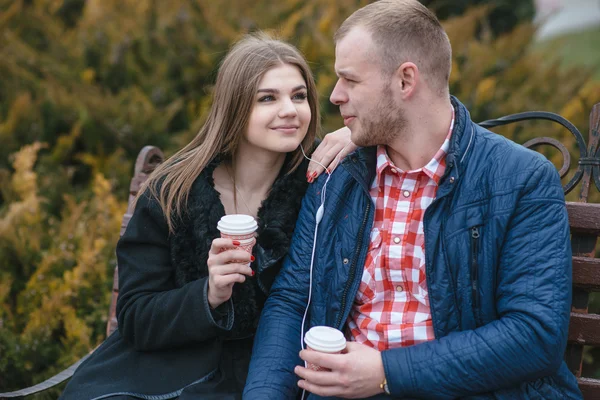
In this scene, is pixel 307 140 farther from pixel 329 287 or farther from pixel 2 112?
pixel 2 112

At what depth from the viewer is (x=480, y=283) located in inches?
93.0

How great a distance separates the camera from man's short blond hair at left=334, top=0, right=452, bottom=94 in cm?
250

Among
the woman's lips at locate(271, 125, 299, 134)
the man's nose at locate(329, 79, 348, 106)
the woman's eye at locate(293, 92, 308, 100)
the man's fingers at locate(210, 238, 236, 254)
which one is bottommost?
the man's fingers at locate(210, 238, 236, 254)

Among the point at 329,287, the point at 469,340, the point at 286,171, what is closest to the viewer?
the point at 469,340

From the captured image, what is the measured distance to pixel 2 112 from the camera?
18.5 feet

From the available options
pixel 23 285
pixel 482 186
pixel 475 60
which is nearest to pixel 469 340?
pixel 482 186

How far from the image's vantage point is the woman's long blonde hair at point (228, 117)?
289cm

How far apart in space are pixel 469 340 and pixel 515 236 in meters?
0.40

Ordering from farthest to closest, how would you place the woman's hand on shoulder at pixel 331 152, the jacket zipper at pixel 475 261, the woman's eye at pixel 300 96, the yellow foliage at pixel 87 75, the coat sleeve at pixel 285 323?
1. the yellow foliage at pixel 87 75
2. the woman's eye at pixel 300 96
3. the woman's hand on shoulder at pixel 331 152
4. the coat sleeve at pixel 285 323
5. the jacket zipper at pixel 475 261

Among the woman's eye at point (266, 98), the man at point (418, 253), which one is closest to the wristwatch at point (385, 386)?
the man at point (418, 253)

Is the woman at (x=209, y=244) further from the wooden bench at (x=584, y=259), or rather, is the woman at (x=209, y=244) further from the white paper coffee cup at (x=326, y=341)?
the wooden bench at (x=584, y=259)

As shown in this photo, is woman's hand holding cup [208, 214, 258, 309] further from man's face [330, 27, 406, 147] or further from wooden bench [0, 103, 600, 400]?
wooden bench [0, 103, 600, 400]

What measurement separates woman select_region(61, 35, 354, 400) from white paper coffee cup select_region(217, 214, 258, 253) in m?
0.22

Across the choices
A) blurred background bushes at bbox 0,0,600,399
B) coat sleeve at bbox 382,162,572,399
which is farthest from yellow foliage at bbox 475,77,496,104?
coat sleeve at bbox 382,162,572,399
